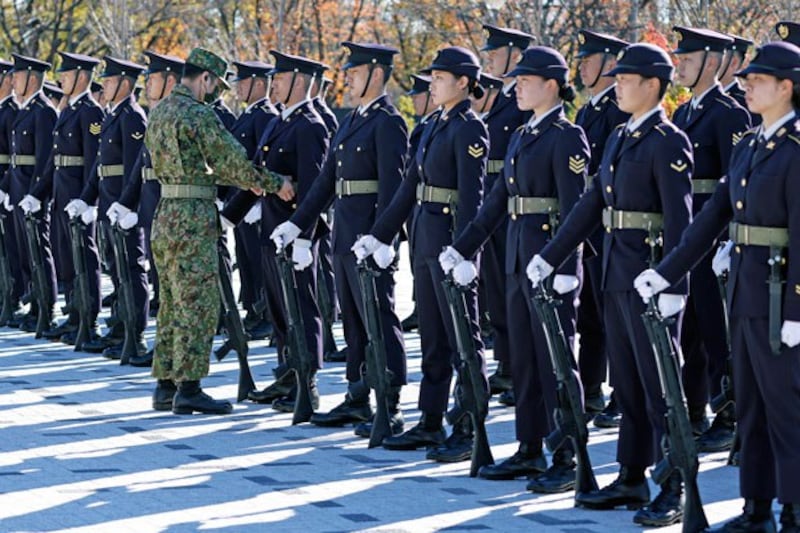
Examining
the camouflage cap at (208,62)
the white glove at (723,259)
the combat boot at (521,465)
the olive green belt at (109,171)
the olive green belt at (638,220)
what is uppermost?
the camouflage cap at (208,62)

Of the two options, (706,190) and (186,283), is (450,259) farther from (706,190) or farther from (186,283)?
(186,283)

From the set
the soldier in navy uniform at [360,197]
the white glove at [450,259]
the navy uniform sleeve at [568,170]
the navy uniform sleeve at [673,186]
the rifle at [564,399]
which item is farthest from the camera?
the soldier in navy uniform at [360,197]

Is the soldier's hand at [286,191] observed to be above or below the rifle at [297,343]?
above

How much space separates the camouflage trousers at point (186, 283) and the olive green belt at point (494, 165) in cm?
185

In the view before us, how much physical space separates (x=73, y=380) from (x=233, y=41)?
30.7m

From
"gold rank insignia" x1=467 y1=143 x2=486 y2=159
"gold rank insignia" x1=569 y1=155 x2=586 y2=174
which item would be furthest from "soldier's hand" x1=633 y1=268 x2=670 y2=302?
"gold rank insignia" x1=467 y1=143 x2=486 y2=159

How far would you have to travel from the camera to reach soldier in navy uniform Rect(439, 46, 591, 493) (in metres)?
8.23

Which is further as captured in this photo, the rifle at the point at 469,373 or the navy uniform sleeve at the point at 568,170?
the rifle at the point at 469,373

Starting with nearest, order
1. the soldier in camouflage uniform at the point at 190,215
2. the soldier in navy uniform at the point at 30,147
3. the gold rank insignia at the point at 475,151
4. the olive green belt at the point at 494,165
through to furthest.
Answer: the gold rank insignia at the point at 475,151 < the soldier in camouflage uniform at the point at 190,215 < the olive green belt at the point at 494,165 < the soldier in navy uniform at the point at 30,147

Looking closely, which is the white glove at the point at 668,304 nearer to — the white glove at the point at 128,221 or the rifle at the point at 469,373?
the rifle at the point at 469,373

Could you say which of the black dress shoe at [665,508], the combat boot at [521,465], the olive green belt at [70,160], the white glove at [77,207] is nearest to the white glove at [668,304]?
the black dress shoe at [665,508]

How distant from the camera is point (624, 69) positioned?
7.70 metres

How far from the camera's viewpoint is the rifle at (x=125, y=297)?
1252 cm

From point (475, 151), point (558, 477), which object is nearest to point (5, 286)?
point (475, 151)
